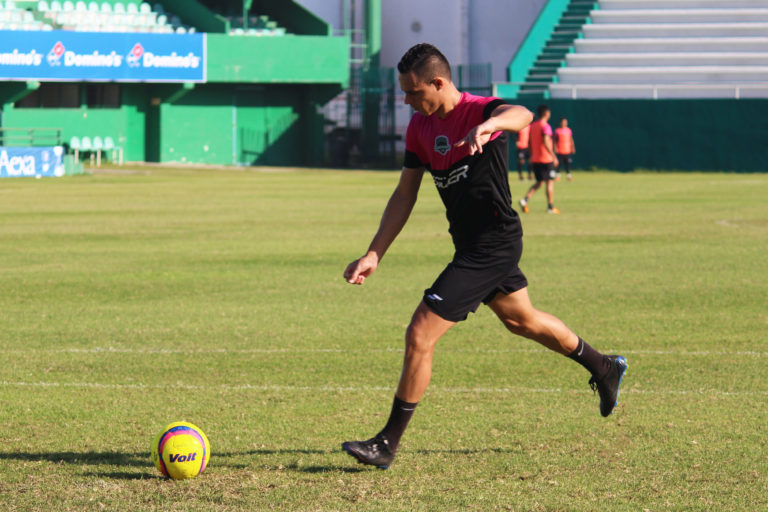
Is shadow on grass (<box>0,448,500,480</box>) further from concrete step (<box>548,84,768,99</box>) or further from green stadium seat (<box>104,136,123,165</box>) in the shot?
green stadium seat (<box>104,136,123,165</box>)

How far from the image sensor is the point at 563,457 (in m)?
6.40

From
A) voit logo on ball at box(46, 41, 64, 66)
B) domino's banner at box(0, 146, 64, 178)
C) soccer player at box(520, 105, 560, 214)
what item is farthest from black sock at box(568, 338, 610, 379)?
voit logo on ball at box(46, 41, 64, 66)

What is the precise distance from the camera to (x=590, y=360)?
22.4 feet

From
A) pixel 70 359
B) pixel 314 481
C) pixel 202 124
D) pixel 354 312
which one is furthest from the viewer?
pixel 202 124

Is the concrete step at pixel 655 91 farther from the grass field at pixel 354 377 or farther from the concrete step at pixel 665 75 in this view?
the grass field at pixel 354 377

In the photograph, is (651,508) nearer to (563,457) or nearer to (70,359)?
(563,457)

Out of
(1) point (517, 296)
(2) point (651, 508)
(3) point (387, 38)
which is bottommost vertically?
(2) point (651, 508)

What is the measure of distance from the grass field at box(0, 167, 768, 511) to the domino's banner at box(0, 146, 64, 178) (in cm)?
1898

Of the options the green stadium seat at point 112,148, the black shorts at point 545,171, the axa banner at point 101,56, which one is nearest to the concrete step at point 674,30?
the axa banner at point 101,56

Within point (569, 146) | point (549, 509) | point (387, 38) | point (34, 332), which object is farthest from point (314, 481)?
point (387, 38)

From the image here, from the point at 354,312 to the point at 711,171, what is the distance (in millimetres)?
34346

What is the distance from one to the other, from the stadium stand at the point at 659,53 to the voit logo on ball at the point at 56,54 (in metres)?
18.0

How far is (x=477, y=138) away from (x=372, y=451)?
1.70m

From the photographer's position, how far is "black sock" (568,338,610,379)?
6.80 metres
